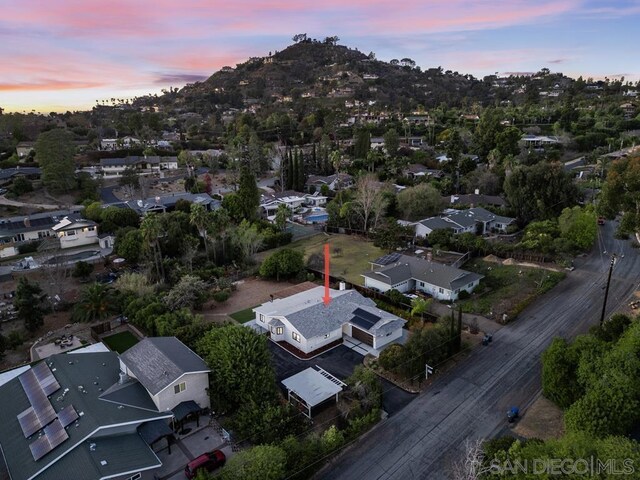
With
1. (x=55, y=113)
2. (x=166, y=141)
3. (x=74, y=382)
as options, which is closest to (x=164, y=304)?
(x=74, y=382)

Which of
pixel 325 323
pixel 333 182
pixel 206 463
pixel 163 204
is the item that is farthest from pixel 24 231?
pixel 333 182

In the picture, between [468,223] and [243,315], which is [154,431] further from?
[468,223]

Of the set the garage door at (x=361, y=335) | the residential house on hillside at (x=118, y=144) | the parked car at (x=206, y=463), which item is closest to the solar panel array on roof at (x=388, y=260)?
the garage door at (x=361, y=335)

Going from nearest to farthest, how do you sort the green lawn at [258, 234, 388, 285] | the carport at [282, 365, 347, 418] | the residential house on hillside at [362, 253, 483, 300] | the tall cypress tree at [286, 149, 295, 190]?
the carport at [282, 365, 347, 418] → the residential house on hillside at [362, 253, 483, 300] → the green lawn at [258, 234, 388, 285] → the tall cypress tree at [286, 149, 295, 190]

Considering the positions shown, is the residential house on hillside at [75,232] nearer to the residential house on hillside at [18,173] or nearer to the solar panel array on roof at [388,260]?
the residential house on hillside at [18,173]

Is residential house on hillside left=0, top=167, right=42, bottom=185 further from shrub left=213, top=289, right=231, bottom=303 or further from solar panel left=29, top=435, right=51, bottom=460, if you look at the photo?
solar panel left=29, top=435, right=51, bottom=460

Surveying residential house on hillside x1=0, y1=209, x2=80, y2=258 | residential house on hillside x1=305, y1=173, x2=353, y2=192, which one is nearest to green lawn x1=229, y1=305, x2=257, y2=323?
residential house on hillside x1=0, y1=209, x2=80, y2=258

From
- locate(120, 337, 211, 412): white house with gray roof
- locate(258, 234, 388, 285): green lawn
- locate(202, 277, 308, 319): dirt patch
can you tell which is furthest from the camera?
locate(258, 234, 388, 285): green lawn
